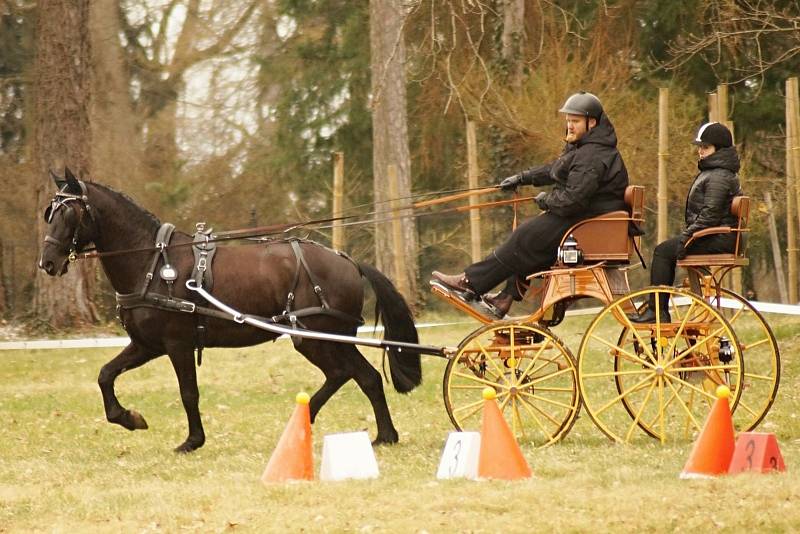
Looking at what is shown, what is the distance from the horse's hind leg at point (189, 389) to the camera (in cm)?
994

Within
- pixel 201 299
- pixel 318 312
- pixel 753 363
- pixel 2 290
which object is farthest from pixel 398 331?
pixel 2 290

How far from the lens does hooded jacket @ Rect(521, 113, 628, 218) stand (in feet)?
29.6

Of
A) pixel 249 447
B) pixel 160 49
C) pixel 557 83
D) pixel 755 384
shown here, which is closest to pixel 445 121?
pixel 557 83

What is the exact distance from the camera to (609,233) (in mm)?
9164

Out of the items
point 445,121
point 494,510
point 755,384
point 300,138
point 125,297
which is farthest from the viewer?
point 300,138

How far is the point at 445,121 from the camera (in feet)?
81.8

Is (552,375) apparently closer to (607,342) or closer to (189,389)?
(607,342)

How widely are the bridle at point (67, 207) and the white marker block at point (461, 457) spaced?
3.34 m

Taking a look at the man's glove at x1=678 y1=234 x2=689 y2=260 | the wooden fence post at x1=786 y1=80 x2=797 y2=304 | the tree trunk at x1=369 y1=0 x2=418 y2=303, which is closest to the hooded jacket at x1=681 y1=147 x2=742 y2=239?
the man's glove at x1=678 y1=234 x2=689 y2=260

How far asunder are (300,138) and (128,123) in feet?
11.6

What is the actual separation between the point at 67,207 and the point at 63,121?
10.4 meters

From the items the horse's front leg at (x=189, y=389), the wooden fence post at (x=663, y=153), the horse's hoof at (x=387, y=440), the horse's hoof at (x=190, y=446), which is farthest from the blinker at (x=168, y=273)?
the wooden fence post at (x=663, y=153)

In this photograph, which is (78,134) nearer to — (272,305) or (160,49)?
(160,49)

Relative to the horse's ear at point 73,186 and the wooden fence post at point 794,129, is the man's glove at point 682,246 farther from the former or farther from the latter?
the wooden fence post at point 794,129
